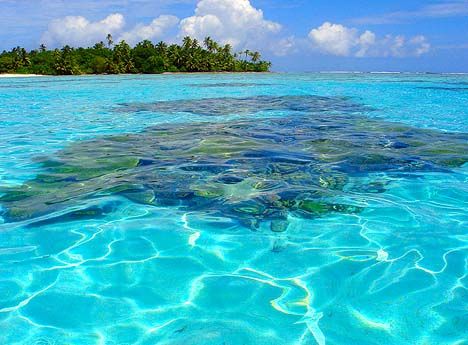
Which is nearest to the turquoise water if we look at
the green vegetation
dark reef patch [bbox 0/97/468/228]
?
dark reef patch [bbox 0/97/468/228]

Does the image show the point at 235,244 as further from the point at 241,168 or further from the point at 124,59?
the point at 124,59

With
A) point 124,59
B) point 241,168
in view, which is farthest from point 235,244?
point 124,59

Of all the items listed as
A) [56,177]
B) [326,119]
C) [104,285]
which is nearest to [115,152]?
[56,177]

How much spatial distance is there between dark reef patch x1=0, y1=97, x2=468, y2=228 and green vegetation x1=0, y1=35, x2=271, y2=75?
5868 cm

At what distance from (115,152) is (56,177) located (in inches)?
57.1

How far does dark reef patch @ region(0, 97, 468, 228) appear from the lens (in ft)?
13.9

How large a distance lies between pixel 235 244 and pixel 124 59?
67.1 m

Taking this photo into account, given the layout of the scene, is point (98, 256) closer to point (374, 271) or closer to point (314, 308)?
point (314, 308)

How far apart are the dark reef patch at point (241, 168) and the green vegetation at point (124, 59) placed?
58682 millimetres

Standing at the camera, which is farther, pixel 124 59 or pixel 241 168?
pixel 124 59

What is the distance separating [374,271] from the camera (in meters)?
3.01

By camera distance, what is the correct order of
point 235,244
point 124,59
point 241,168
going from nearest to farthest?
point 235,244 → point 241,168 → point 124,59

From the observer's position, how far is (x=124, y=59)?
6594cm

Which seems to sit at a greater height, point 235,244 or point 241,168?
point 241,168
